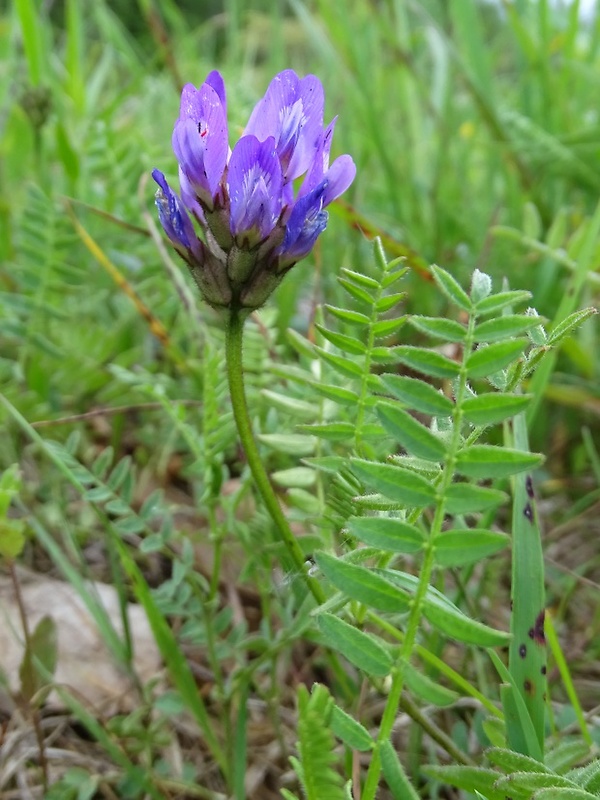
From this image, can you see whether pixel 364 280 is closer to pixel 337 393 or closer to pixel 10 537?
pixel 337 393

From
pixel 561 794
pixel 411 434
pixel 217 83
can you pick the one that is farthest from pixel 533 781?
pixel 217 83

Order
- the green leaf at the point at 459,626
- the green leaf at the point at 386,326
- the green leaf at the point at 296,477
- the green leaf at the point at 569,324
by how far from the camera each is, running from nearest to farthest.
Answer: the green leaf at the point at 459,626
the green leaf at the point at 569,324
the green leaf at the point at 386,326
the green leaf at the point at 296,477

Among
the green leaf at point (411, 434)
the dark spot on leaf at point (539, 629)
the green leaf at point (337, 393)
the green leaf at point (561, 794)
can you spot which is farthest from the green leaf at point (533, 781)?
the green leaf at point (337, 393)

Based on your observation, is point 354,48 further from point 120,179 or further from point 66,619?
point 66,619

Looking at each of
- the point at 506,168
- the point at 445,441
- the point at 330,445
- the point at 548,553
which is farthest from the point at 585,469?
the point at 445,441

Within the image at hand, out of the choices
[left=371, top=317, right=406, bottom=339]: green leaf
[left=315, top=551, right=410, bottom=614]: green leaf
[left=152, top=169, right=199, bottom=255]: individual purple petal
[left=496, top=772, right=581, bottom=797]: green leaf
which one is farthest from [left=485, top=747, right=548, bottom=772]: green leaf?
[left=152, top=169, right=199, bottom=255]: individual purple petal

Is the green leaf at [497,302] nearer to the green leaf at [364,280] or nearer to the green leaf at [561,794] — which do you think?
the green leaf at [364,280]
